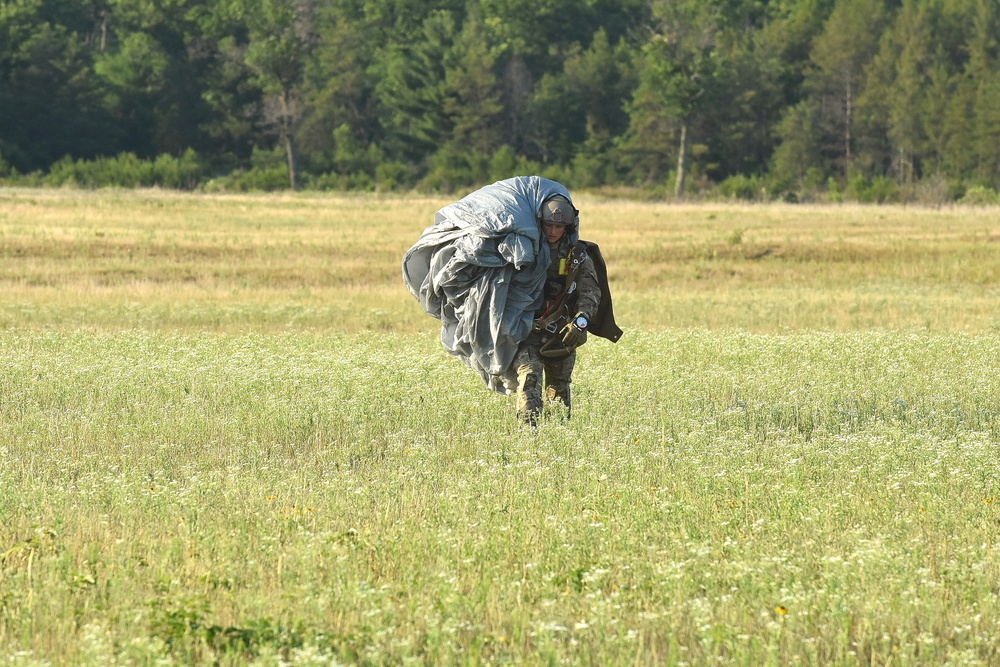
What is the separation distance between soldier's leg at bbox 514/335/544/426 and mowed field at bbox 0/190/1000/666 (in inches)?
12.7

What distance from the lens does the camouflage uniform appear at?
9.84 m

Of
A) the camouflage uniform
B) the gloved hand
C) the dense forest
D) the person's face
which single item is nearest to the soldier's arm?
the camouflage uniform

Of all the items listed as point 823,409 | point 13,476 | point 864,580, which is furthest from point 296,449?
point 864,580

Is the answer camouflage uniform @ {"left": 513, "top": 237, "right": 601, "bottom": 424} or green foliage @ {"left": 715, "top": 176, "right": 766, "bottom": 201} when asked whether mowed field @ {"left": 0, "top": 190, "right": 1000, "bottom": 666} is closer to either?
camouflage uniform @ {"left": 513, "top": 237, "right": 601, "bottom": 424}

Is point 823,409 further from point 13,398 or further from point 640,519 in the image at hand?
point 13,398

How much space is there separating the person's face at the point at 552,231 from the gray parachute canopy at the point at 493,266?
→ 75 millimetres

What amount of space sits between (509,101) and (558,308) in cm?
7047

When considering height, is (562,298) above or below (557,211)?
below

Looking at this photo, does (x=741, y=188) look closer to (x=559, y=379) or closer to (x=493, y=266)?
(x=559, y=379)

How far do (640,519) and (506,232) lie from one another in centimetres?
304

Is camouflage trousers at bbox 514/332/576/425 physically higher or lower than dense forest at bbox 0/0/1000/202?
lower

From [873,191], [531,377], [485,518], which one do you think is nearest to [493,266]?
[531,377]

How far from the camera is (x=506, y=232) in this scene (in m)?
9.54

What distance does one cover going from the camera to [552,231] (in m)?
9.70
